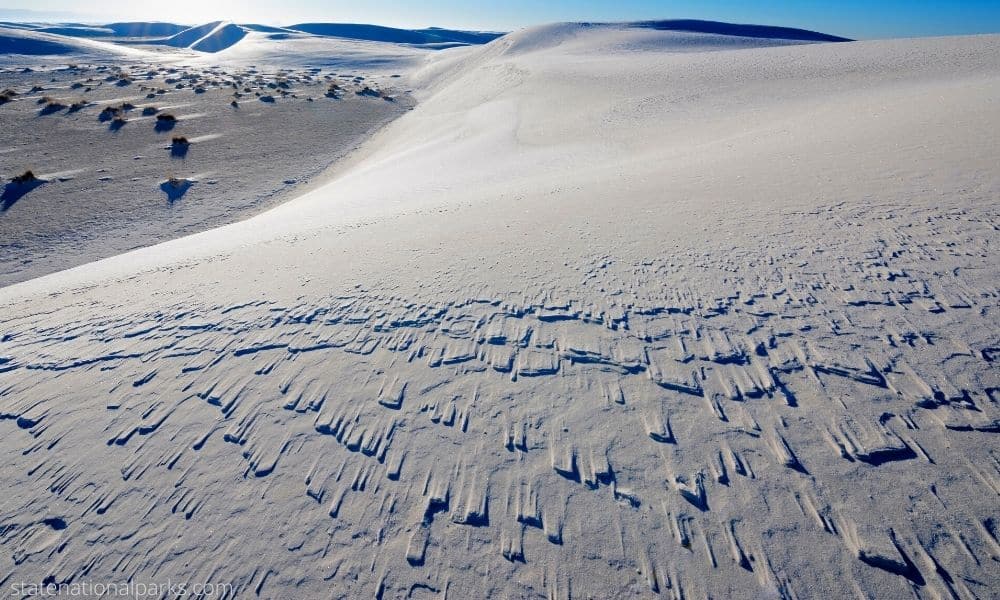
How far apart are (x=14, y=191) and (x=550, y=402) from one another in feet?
61.4

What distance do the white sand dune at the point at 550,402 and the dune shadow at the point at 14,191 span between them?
956cm

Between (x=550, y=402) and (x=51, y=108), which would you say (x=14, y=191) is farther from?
(x=550, y=402)

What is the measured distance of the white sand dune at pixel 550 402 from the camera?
2756mm

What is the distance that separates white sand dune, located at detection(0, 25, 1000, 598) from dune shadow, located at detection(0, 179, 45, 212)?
9.56 m

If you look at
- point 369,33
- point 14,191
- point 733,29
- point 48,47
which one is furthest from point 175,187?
point 369,33

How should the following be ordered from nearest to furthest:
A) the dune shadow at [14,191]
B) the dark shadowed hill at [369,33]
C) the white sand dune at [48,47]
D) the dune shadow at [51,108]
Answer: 1. the dune shadow at [14,191]
2. the dune shadow at [51,108]
3. the white sand dune at [48,47]
4. the dark shadowed hill at [369,33]

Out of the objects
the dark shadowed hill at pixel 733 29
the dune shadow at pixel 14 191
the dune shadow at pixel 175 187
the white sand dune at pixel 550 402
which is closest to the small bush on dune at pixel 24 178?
the dune shadow at pixel 14 191

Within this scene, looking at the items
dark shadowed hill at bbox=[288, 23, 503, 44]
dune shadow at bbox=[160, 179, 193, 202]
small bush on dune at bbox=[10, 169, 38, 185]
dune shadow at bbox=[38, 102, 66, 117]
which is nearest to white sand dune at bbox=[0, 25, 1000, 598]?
dune shadow at bbox=[160, 179, 193, 202]

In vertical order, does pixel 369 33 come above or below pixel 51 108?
above

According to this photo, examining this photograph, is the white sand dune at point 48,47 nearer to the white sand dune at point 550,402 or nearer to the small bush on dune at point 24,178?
the small bush on dune at point 24,178

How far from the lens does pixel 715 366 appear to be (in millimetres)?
3932

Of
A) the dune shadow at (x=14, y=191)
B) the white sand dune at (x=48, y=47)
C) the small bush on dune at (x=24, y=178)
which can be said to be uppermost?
the white sand dune at (x=48, y=47)

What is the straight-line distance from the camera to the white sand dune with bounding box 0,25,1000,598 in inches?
108

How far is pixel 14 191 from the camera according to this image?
568 inches
